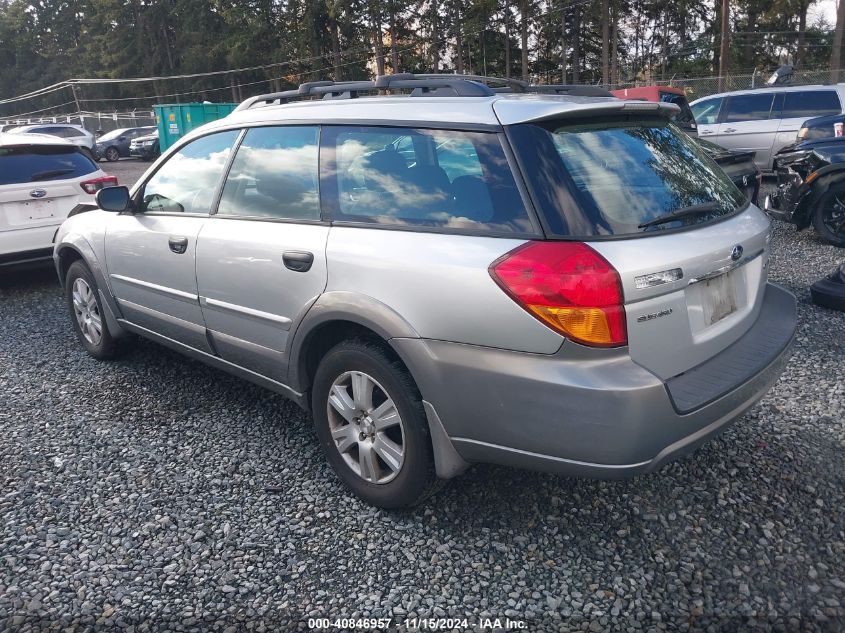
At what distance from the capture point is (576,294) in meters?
2.25

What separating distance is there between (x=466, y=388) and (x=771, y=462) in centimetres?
173

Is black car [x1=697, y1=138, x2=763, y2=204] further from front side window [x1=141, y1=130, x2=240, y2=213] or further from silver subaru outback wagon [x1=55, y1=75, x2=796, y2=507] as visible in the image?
front side window [x1=141, y1=130, x2=240, y2=213]

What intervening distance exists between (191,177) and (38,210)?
4.00m

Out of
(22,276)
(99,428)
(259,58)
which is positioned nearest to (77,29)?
(259,58)

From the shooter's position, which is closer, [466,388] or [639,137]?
[466,388]

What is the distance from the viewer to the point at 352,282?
2768 mm

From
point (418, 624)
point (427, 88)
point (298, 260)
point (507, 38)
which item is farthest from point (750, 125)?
point (507, 38)

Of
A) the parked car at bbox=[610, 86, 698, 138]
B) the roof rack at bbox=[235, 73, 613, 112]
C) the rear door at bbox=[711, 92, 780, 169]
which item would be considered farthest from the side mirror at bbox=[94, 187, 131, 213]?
the rear door at bbox=[711, 92, 780, 169]

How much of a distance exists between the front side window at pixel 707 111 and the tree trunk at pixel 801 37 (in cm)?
3290

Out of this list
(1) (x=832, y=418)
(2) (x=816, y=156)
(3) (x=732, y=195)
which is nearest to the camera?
(3) (x=732, y=195)

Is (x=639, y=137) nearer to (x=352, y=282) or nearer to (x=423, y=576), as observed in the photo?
(x=352, y=282)

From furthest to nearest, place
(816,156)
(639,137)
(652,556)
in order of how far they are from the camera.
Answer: (816,156)
(639,137)
(652,556)

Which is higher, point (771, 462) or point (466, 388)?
point (466, 388)

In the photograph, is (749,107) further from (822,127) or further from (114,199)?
(114,199)
